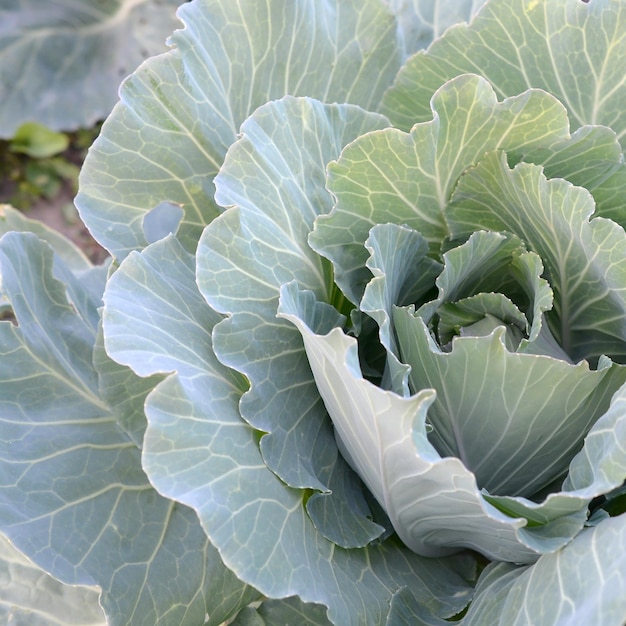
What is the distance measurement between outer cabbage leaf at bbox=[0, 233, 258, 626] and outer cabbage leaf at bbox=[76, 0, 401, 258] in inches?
7.3

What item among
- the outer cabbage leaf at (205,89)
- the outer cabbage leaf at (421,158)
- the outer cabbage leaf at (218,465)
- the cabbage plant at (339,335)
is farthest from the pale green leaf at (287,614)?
the outer cabbage leaf at (205,89)

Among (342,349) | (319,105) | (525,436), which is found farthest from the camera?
(319,105)

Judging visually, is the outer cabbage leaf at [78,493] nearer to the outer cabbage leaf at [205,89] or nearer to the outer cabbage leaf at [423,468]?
the outer cabbage leaf at [205,89]

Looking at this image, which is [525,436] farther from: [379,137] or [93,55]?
[93,55]

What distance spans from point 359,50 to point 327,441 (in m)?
0.66

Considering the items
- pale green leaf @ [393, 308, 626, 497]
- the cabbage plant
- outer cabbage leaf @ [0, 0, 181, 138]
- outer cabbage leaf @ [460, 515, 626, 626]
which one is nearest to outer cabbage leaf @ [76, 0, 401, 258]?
the cabbage plant

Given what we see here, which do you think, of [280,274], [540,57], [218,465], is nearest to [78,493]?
[218,465]

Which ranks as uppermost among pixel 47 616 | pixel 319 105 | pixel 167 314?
pixel 319 105

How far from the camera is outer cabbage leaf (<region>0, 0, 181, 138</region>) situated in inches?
98.0

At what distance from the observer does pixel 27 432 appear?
114 centimetres

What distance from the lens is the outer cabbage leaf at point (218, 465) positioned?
0.87 meters

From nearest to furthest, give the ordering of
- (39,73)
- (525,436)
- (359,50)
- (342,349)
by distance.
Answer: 1. (342,349)
2. (525,436)
3. (359,50)
4. (39,73)

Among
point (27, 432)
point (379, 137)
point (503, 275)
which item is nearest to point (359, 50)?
point (379, 137)

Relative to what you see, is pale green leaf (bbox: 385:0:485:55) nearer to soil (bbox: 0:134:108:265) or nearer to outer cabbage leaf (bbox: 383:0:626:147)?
outer cabbage leaf (bbox: 383:0:626:147)
